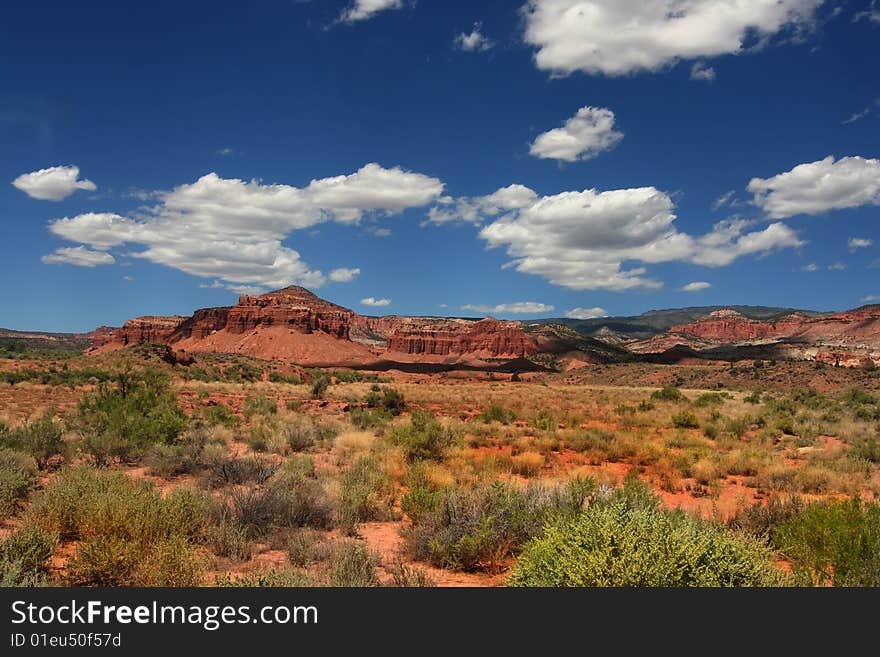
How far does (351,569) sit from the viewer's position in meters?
5.54

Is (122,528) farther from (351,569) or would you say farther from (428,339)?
(428,339)

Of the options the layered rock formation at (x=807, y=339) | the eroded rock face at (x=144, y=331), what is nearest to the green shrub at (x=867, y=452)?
the layered rock formation at (x=807, y=339)

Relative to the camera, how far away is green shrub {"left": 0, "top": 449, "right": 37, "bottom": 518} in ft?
25.9

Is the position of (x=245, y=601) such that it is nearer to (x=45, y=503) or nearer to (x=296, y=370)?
(x=45, y=503)

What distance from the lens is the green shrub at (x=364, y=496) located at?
809 cm

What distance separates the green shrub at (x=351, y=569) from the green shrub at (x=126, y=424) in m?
8.93

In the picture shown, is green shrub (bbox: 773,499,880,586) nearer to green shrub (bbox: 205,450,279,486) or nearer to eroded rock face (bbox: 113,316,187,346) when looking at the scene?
green shrub (bbox: 205,450,279,486)

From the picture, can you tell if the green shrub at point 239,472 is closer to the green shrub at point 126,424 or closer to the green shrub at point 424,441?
the green shrub at point 126,424

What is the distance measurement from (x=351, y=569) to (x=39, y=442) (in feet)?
35.7

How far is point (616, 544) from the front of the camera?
4523mm

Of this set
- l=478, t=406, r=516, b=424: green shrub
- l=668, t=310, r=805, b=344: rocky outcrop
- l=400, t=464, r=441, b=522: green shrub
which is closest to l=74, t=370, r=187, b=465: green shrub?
l=400, t=464, r=441, b=522: green shrub

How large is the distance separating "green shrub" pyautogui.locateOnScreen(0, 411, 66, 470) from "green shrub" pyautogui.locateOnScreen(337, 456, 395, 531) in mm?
7156

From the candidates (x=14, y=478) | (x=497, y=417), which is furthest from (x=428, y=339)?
(x=14, y=478)

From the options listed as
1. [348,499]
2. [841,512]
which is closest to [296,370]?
[348,499]
